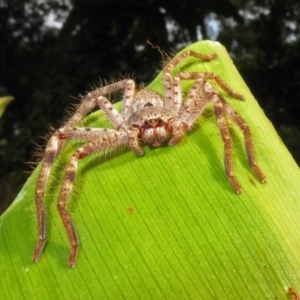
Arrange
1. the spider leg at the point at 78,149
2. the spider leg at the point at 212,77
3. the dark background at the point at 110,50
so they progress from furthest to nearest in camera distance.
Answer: the dark background at the point at 110,50
the spider leg at the point at 212,77
the spider leg at the point at 78,149

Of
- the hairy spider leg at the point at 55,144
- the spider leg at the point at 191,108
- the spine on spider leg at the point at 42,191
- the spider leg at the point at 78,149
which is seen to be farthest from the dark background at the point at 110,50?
the spine on spider leg at the point at 42,191

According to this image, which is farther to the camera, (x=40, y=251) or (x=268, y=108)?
(x=268, y=108)

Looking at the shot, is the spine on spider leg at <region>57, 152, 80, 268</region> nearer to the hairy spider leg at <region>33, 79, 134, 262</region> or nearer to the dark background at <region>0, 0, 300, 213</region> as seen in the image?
the hairy spider leg at <region>33, 79, 134, 262</region>

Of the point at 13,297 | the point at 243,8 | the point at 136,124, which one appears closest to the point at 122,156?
the point at 136,124

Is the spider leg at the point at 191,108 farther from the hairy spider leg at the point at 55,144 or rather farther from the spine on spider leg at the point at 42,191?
the spine on spider leg at the point at 42,191

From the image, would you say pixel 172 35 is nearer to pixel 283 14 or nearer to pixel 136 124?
pixel 283 14
